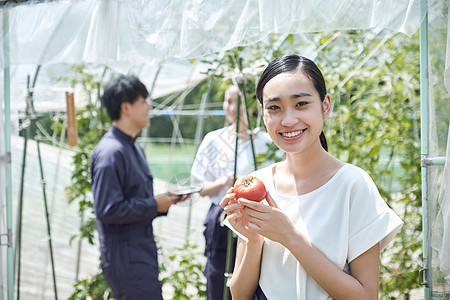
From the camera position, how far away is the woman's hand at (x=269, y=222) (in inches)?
64.7

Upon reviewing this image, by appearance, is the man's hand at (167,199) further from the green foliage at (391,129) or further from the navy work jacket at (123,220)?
the green foliage at (391,129)

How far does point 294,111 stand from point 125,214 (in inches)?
70.0

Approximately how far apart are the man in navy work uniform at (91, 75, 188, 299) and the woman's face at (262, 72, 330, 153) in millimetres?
1728

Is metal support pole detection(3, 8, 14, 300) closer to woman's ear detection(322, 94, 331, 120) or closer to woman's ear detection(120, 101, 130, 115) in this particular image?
woman's ear detection(120, 101, 130, 115)

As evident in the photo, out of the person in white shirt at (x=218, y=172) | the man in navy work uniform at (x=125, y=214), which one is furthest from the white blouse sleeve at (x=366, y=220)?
the man in navy work uniform at (x=125, y=214)

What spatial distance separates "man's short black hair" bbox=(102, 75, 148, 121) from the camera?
3602mm

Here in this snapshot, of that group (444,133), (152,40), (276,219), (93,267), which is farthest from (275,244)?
(93,267)

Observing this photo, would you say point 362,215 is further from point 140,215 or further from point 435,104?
point 140,215

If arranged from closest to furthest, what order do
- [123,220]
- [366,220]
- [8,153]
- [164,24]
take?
[366,220], [164,24], [8,153], [123,220]

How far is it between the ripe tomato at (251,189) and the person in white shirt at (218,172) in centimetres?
155

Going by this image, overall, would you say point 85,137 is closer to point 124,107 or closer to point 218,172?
point 124,107

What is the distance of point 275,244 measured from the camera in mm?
1738

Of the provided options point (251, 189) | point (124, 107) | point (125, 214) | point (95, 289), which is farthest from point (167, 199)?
point (251, 189)

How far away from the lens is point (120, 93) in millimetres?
3600
